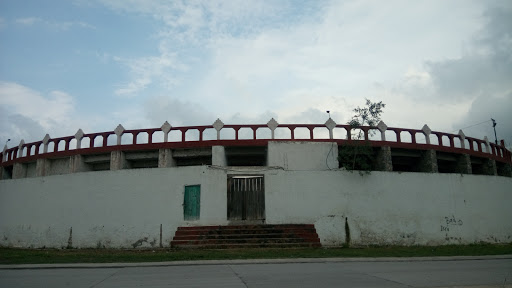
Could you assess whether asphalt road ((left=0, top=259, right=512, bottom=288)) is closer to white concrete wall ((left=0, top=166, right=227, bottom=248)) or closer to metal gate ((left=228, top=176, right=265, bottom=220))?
white concrete wall ((left=0, top=166, right=227, bottom=248))

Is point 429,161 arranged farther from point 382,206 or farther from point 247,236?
point 247,236

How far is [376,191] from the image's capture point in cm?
1709

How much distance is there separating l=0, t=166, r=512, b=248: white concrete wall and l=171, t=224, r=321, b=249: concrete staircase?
22.0 inches

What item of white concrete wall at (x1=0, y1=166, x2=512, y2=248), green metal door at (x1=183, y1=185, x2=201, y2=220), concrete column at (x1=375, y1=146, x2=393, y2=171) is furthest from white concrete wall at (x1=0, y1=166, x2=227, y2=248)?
concrete column at (x1=375, y1=146, x2=393, y2=171)

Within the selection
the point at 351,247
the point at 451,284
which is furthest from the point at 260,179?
the point at 451,284

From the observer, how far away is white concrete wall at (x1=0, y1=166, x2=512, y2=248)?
645 inches

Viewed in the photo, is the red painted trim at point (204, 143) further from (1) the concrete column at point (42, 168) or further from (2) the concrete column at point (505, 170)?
(2) the concrete column at point (505, 170)

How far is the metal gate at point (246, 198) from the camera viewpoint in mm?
16719

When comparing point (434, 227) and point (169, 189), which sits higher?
point (169, 189)

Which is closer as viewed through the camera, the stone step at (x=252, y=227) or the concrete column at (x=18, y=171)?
the stone step at (x=252, y=227)

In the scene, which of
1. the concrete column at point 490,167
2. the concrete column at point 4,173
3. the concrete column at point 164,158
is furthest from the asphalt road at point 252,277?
the concrete column at point 4,173

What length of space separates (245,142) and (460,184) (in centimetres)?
1070

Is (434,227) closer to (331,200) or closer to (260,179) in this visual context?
(331,200)

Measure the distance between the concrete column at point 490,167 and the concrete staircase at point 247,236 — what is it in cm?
1339
